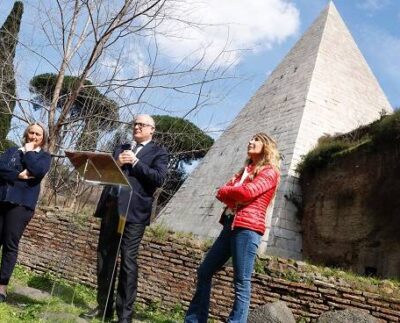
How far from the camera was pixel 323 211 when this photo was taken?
10.1m

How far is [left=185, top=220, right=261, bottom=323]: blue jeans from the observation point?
136 inches

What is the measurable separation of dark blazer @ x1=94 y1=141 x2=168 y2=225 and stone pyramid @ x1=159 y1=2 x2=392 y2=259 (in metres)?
6.06

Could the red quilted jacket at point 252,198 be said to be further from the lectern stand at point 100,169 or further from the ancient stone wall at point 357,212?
the ancient stone wall at point 357,212

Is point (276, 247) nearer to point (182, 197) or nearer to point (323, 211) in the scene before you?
point (323, 211)

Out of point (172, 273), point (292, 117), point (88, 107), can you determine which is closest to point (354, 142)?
point (292, 117)

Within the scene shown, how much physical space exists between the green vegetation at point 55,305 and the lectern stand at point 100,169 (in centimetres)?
79

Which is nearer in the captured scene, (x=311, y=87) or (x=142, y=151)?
(x=142, y=151)

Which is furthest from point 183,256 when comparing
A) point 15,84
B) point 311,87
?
point 311,87

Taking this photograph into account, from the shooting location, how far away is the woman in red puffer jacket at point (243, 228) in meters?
3.48

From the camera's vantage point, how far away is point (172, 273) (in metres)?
5.86

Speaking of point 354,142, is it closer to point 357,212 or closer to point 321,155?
point 321,155

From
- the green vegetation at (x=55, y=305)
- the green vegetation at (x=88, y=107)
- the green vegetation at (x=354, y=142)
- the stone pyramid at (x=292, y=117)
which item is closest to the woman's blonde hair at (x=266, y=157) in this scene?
the green vegetation at (x=55, y=305)

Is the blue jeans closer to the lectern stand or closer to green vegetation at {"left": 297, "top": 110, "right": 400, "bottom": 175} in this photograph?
the lectern stand

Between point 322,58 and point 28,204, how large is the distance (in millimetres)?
10089
